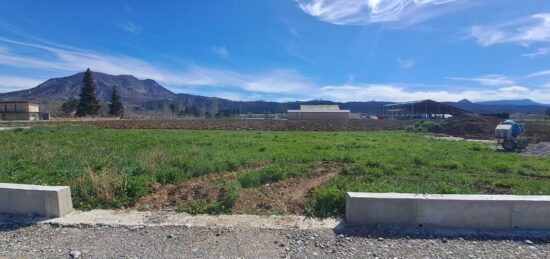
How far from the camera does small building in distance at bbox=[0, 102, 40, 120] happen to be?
70.4 metres

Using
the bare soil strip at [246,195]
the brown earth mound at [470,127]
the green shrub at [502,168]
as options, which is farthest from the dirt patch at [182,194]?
the brown earth mound at [470,127]

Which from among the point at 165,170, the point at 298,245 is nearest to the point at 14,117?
the point at 165,170

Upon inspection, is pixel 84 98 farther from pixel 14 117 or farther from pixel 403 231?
pixel 403 231

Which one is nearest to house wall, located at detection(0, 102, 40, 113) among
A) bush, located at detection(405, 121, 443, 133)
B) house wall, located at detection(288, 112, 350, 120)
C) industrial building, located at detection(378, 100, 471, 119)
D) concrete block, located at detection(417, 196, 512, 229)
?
house wall, located at detection(288, 112, 350, 120)

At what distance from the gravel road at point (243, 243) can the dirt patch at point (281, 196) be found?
1.02 m

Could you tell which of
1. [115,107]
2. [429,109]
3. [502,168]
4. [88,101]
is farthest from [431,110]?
→ [88,101]

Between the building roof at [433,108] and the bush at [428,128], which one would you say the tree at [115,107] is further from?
the building roof at [433,108]

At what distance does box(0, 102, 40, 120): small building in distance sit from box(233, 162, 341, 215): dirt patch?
274 ft

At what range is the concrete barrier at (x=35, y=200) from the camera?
542 centimetres

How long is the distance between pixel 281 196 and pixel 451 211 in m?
3.24

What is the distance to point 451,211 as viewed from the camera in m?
4.97

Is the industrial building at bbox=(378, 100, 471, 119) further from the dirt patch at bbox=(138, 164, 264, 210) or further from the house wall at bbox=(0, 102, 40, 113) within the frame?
the house wall at bbox=(0, 102, 40, 113)

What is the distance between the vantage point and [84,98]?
69875mm

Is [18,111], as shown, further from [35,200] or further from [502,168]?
[502,168]
